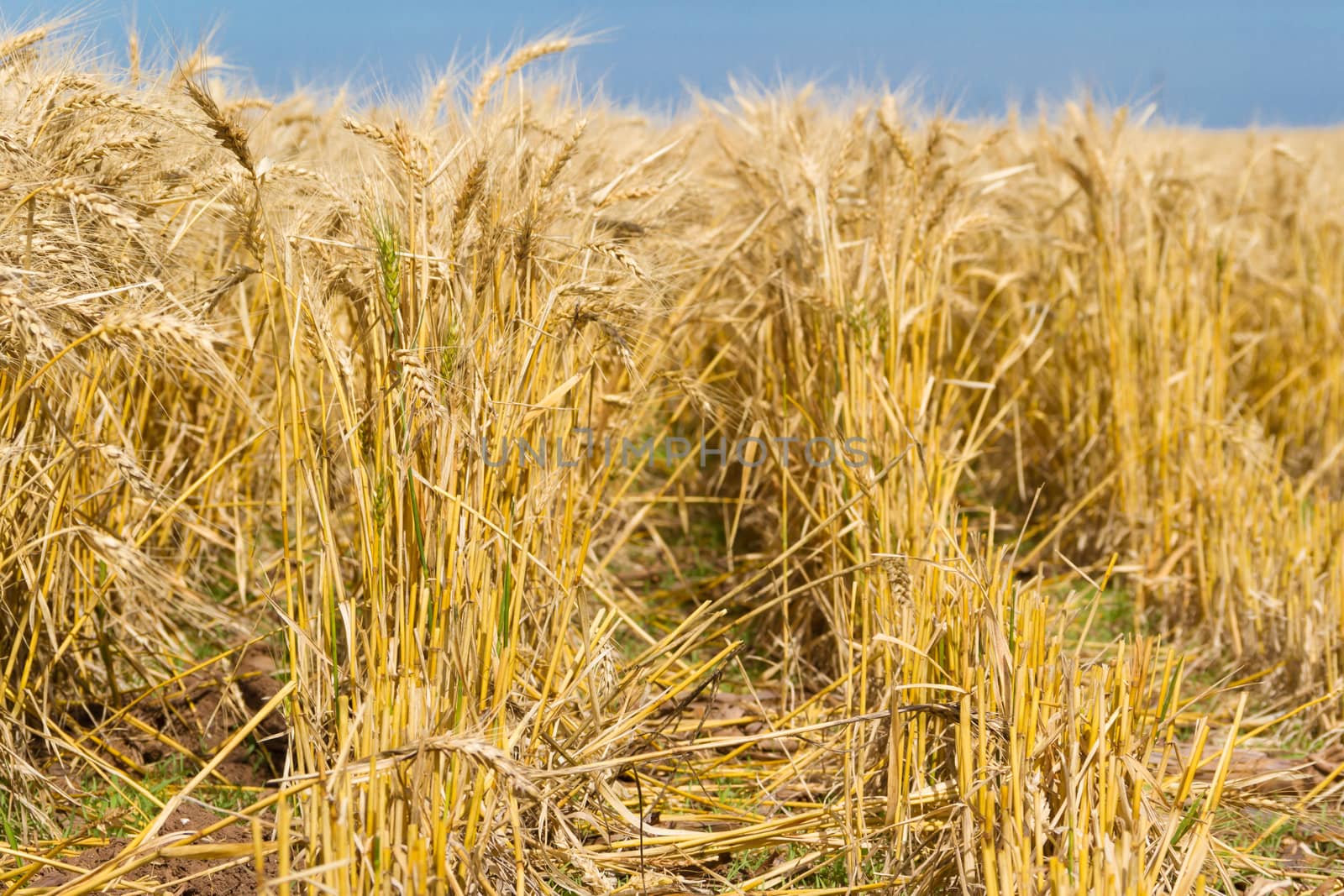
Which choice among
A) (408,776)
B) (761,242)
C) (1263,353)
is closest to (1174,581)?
(761,242)

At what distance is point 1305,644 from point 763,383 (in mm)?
1367

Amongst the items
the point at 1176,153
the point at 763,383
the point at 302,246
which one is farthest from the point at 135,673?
the point at 1176,153

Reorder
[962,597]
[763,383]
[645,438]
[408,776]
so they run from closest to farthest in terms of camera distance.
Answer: [408,776]
[962,597]
[763,383]
[645,438]

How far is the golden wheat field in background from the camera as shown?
142 cm

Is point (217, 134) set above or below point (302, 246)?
above

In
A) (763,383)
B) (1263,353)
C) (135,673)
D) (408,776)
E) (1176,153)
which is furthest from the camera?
(1263,353)

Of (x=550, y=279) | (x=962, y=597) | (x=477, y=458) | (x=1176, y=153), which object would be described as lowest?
(x=962, y=597)

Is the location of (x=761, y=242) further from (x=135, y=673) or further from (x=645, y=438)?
(x=135, y=673)

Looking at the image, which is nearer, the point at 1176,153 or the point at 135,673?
the point at 135,673

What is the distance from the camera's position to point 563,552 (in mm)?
1763

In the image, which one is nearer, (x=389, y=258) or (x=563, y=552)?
(x=389, y=258)

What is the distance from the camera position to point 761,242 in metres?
2.92

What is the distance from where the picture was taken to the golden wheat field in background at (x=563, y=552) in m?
1.42

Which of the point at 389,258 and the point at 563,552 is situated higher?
the point at 389,258
